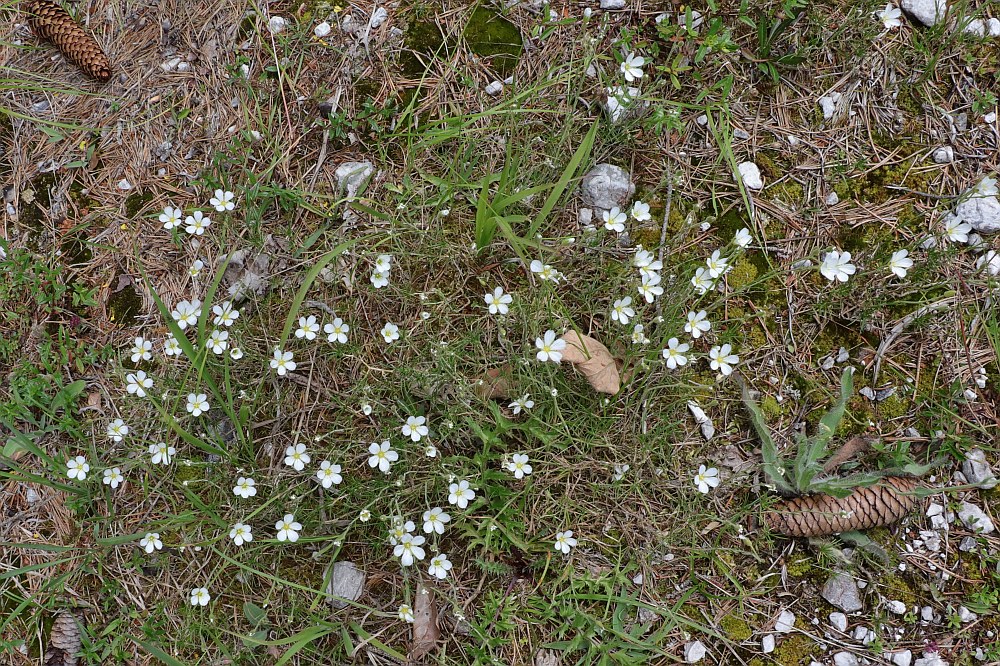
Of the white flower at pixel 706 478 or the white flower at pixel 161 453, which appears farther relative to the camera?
the white flower at pixel 161 453

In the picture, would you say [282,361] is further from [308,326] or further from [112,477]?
[112,477]

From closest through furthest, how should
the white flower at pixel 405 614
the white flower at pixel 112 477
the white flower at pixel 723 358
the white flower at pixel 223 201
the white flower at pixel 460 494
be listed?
the white flower at pixel 405 614
the white flower at pixel 460 494
the white flower at pixel 723 358
the white flower at pixel 112 477
the white flower at pixel 223 201

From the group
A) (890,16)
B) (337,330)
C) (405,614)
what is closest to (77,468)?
(337,330)

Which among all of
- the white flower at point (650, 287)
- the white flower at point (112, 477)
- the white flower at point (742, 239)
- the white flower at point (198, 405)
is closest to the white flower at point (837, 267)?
the white flower at point (742, 239)

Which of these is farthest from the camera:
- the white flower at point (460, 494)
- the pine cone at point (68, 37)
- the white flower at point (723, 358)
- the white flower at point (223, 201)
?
the pine cone at point (68, 37)

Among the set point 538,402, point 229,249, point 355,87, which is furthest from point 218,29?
point 538,402

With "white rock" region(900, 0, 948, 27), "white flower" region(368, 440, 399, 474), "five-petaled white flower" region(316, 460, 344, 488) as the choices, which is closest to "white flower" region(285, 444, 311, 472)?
"five-petaled white flower" region(316, 460, 344, 488)

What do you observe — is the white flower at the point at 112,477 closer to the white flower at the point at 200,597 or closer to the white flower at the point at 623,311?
the white flower at the point at 200,597
